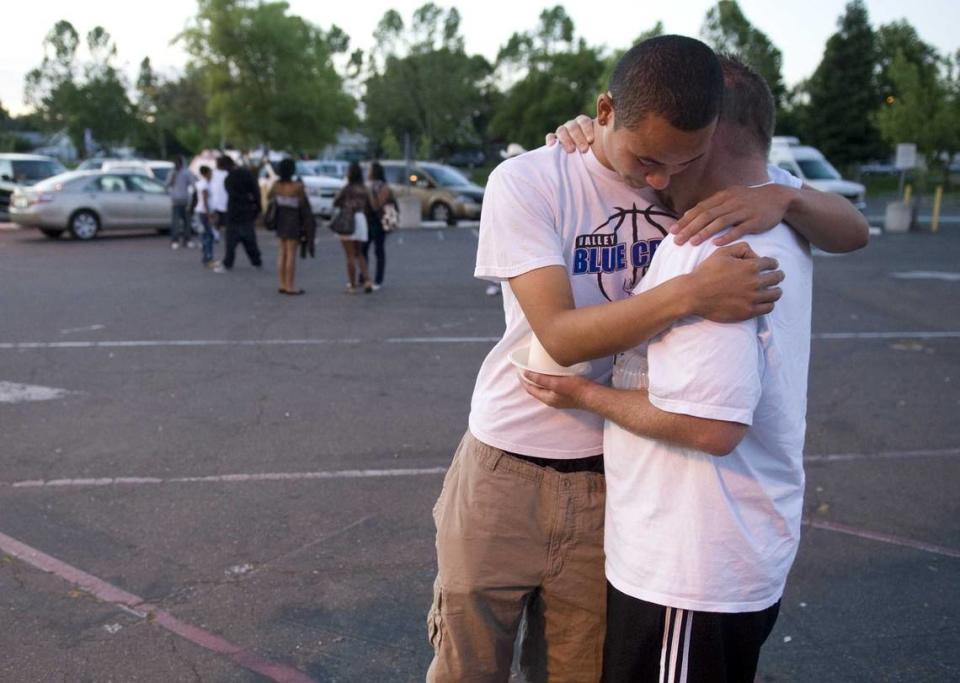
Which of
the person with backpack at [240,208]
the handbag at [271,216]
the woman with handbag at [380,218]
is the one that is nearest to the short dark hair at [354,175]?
the woman with handbag at [380,218]

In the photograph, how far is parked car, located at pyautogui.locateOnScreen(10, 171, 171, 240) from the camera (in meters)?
20.4

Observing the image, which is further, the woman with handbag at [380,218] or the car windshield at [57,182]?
the car windshield at [57,182]

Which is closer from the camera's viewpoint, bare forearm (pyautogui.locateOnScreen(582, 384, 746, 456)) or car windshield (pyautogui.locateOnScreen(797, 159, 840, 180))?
bare forearm (pyautogui.locateOnScreen(582, 384, 746, 456))

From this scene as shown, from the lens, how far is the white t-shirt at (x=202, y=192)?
54.8 ft

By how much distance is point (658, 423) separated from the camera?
6.18 feet

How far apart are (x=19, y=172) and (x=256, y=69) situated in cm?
973

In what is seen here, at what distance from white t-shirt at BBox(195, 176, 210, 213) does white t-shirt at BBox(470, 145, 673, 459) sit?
15.2m

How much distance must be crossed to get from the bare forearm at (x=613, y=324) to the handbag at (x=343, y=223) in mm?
10686

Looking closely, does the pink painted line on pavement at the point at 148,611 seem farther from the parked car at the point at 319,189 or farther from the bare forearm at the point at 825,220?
the parked car at the point at 319,189

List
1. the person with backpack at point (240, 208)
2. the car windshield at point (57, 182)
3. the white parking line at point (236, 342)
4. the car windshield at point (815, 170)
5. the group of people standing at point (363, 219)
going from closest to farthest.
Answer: the white parking line at point (236, 342) < the group of people standing at point (363, 219) < the person with backpack at point (240, 208) < the car windshield at point (57, 182) < the car windshield at point (815, 170)

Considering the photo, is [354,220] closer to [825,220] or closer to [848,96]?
[825,220]

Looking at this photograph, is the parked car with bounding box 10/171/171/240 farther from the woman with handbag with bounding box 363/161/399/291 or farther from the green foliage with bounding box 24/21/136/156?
the green foliage with bounding box 24/21/136/156

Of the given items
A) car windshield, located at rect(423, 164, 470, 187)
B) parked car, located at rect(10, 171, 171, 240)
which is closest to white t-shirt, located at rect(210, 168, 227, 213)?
parked car, located at rect(10, 171, 171, 240)

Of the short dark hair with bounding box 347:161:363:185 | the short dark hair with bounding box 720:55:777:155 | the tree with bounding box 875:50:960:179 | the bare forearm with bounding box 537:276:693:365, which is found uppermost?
the tree with bounding box 875:50:960:179
